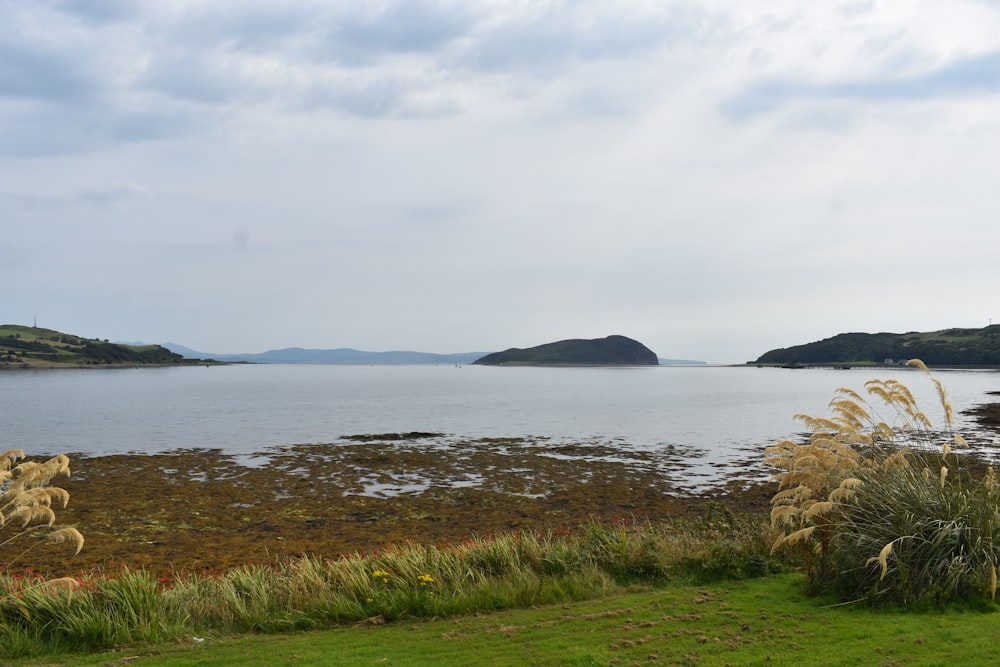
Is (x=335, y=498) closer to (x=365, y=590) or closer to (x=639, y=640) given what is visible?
(x=365, y=590)

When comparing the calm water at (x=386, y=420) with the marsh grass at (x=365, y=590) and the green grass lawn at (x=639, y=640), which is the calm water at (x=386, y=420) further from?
the green grass lawn at (x=639, y=640)

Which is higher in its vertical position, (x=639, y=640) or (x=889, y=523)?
(x=889, y=523)

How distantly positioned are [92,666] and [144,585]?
1.89m

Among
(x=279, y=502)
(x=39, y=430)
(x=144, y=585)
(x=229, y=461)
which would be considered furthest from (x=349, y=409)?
(x=144, y=585)

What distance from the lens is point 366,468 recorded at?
3127 centimetres

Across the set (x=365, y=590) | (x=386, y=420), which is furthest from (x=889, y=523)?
(x=386, y=420)

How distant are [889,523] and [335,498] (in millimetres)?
19514

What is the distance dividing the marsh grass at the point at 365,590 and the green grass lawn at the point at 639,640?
42cm

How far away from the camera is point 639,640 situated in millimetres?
7449

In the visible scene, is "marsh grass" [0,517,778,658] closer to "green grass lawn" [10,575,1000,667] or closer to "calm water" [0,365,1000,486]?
"green grass lawn" [10,575,1000,667]

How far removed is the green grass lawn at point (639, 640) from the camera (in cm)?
689

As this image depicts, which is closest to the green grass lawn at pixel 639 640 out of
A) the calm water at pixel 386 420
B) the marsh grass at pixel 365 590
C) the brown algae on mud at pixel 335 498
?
the marsh grass at pixel 365 590

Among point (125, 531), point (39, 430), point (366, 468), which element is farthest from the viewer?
point (39, 430)

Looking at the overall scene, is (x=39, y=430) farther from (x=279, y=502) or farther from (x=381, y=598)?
(x=381, y=598)
